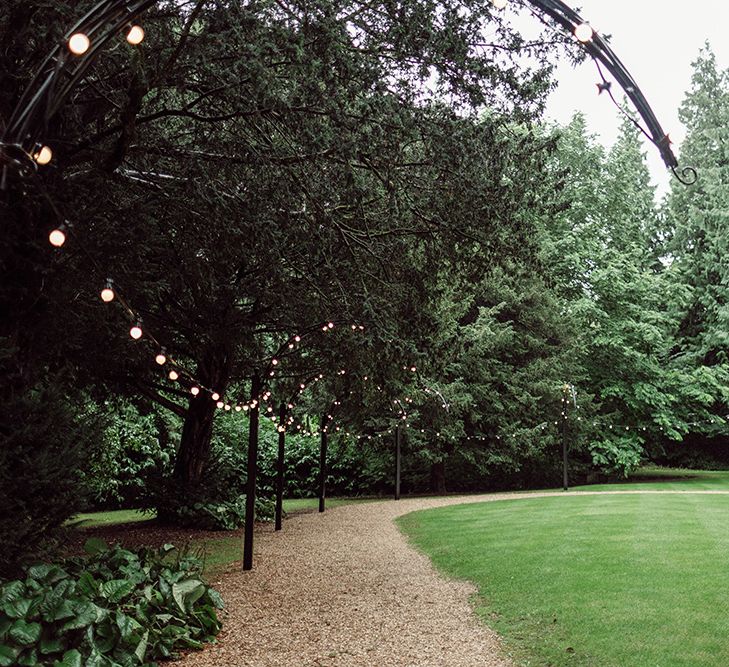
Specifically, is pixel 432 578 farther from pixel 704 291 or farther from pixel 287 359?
pixel 704 291


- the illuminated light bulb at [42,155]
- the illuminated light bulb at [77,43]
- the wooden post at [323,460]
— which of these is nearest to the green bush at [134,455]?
the wooden post at [323,460]

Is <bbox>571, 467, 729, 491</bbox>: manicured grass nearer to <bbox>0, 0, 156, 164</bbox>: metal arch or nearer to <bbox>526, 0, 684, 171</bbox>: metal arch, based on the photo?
<bbox>526, 0, 684, 171</bbox>: metal arch

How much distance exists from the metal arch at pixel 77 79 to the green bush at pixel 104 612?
3.34 meters

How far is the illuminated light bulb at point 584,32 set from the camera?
2641 mm

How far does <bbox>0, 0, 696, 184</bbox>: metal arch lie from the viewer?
9.38 ft

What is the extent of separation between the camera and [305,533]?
1405 cm

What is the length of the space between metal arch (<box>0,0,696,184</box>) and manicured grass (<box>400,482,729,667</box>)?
426 centimetres

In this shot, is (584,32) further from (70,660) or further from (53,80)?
(70,660)

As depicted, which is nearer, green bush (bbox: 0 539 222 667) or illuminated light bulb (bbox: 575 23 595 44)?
illuminated light bulb (bbox: 575 23 595 44)

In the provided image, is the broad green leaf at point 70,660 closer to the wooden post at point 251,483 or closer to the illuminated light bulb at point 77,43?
the illuminated light bulb at point 77,43

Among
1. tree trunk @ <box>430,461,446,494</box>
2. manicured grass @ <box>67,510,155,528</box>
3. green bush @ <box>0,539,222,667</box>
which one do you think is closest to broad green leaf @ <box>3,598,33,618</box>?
green bush @ <box>0,539,222,667</box>

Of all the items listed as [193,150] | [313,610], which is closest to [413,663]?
[313,610]

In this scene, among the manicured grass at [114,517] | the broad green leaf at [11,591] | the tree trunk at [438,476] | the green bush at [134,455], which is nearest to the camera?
the broad green leaf at [11,591]

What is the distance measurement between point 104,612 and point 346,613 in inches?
111
